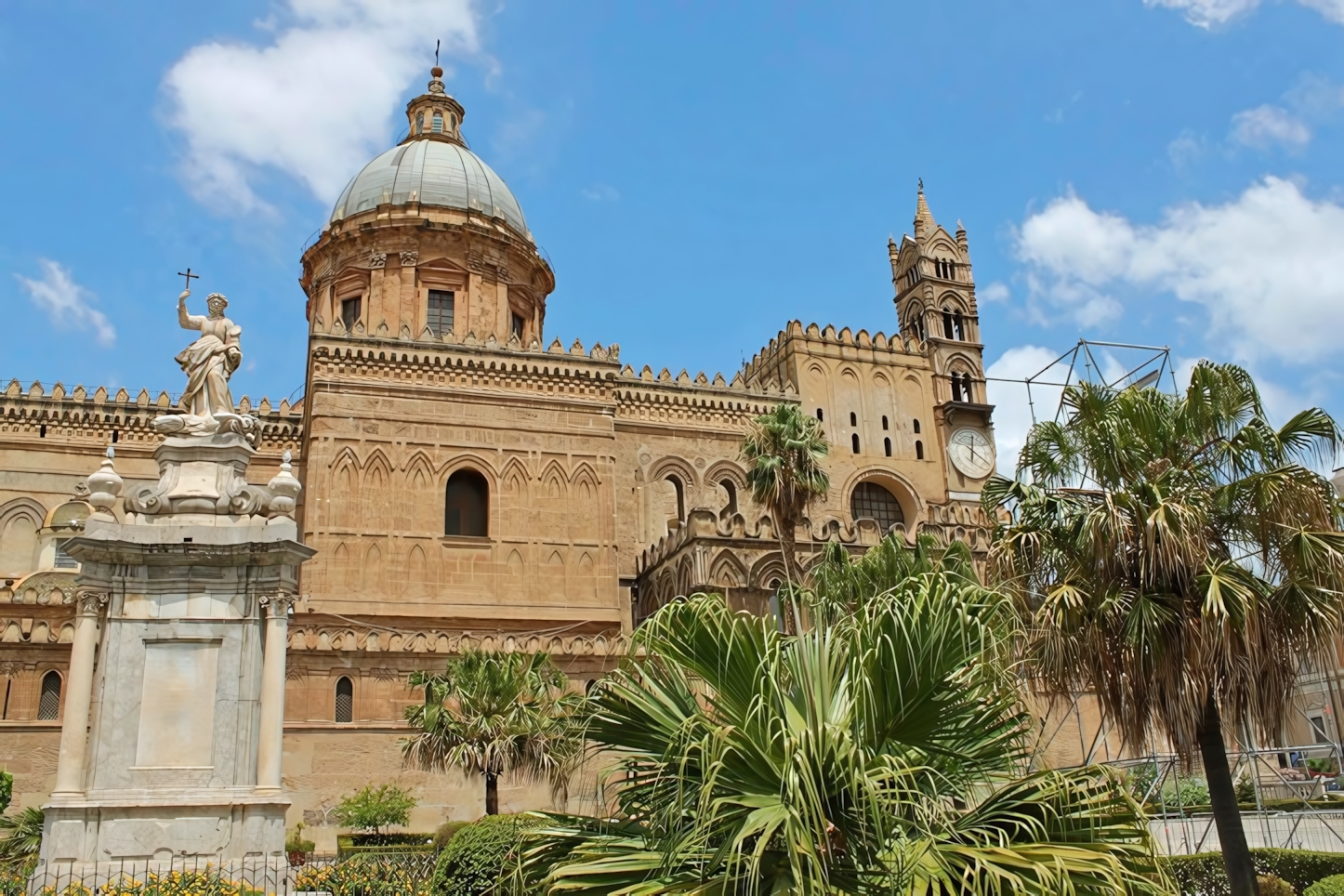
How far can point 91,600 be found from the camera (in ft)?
35.3

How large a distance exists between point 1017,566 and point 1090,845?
5.20 meters

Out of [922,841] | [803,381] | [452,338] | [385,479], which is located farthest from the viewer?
[803,381]

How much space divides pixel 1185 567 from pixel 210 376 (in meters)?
9.62

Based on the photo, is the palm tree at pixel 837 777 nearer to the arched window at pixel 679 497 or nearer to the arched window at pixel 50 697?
the arched window at pixel 50 697

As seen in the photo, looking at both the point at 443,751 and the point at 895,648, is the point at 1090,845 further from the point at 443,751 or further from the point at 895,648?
the point at 443,751

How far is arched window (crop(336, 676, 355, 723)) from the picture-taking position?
906 inches

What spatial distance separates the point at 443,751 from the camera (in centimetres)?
1873

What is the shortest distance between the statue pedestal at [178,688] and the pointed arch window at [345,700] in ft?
40.7

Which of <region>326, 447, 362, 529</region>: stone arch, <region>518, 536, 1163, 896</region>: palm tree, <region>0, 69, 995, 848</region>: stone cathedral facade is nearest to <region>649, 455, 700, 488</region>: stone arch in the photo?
<region>0, 69, 995, 848</region>: stone cathedral facade

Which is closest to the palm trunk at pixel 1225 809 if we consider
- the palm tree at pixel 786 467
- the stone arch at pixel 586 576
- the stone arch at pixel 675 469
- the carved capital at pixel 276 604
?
the carved capital at pixel 276 604

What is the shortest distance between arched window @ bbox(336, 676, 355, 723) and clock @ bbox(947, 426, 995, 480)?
20.8m

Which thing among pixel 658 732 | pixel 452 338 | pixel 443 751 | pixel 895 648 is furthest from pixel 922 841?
pixel 452 338

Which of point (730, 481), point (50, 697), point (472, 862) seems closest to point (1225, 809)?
point (472, 862)

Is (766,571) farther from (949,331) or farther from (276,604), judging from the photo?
(276,604)
